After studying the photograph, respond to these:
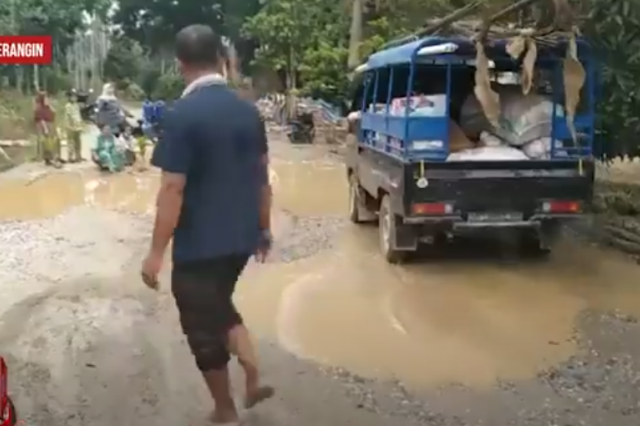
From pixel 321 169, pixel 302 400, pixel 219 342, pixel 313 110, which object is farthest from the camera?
pixel 313 110

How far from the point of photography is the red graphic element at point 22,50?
64.3 feet

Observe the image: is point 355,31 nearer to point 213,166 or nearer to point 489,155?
point 489,155

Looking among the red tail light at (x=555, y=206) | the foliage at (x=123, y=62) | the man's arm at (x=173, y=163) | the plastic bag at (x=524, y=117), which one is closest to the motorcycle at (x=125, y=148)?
the foliage at (x=123, y=62)

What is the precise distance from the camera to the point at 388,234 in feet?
29.2

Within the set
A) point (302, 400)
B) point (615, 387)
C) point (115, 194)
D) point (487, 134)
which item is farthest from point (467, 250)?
point (115, 194)

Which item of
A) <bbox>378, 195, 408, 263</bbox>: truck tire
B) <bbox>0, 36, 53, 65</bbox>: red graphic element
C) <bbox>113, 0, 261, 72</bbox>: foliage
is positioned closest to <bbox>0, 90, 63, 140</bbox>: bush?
<bbox>0, 36, 53, 65</bbox>: red graphic element

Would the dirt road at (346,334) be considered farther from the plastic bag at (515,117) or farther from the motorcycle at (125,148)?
the motorcycle at (125,148)

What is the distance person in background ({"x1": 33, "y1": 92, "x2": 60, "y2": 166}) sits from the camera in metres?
18.3

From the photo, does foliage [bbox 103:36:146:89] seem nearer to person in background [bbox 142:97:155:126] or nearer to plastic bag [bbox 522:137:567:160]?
person in background [bbox 142:97:155:126]

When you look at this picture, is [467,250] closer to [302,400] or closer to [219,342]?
[302,400]

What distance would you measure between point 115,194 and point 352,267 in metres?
6.51

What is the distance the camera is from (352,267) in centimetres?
875

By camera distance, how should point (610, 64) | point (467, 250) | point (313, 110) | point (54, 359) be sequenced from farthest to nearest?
point (313, 110)
point (467, 250)
point (610, 64)
point (54, 359)

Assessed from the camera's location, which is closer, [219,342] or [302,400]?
[219,342]
